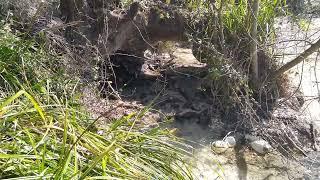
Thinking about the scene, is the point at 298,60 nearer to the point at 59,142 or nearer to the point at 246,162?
the point at 246,162

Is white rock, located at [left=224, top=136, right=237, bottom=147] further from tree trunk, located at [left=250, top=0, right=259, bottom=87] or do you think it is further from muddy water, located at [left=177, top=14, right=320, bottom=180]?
tree trunk, located at [left=250, top=0, right=259, bottom=87]

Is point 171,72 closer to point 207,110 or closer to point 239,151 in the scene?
point 207,110

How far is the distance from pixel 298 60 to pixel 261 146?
3.21 feet

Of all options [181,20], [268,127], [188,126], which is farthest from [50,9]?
[268,127]

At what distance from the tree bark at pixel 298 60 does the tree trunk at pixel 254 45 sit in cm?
20

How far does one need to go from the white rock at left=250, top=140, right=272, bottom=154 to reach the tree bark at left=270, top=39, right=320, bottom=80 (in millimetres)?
833

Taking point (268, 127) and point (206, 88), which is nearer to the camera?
point (268, 127)

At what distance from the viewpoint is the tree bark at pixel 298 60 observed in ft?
13.9

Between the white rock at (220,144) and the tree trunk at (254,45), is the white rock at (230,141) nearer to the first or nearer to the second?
the white rock at (220,144)

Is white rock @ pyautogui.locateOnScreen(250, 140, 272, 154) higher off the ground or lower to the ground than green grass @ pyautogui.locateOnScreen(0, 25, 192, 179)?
lower

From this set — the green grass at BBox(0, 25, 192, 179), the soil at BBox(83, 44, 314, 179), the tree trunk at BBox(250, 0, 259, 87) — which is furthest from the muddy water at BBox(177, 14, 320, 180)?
the green grass at BBox(0, 25, 192, 179)

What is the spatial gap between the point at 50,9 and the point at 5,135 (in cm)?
224

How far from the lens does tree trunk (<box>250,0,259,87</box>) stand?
461 cm

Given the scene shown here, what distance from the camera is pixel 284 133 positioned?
4.79 meters
